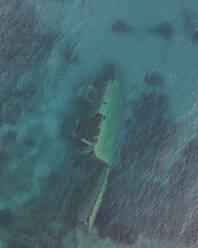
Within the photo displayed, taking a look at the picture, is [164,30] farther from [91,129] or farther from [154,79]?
[91,129]

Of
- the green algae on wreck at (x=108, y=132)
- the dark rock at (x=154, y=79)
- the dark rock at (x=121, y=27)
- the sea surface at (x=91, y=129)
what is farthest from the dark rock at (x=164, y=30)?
the green algae on wreck at (x=108, y=132)

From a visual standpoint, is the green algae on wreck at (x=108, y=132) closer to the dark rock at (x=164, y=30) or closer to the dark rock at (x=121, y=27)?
the dark rock at (x=121, y=27)

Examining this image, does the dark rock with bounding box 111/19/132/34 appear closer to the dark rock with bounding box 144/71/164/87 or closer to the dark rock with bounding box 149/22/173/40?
the dark rock with bounding box 149/22/173/40

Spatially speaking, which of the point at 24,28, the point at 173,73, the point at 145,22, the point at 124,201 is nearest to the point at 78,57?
the point at 24,28

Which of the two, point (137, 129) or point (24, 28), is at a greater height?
point (24, 28)

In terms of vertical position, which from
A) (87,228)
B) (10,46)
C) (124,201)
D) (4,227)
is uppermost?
(10,46)

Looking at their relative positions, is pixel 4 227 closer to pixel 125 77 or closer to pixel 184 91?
pixel 125 77

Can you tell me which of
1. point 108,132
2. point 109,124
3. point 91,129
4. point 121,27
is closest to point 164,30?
point 121,27
